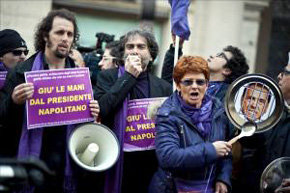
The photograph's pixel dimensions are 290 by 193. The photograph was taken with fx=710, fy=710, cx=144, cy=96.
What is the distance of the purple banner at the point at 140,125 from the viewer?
17.7 feet

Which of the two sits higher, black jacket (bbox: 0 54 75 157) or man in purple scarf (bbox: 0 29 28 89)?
man in purple scarf (bbox: 0 29 28 89)

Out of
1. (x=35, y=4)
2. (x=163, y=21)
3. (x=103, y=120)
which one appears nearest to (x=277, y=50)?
(x=163, y=21)

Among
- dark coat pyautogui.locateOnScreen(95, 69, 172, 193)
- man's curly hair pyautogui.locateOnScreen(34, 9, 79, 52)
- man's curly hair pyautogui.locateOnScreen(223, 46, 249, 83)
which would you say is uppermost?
man's curly hair pyautogui.locateOnScreen(34, 9, 79, 52)

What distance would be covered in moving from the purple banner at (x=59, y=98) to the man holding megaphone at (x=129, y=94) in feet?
0.51

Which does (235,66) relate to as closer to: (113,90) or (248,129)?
(248,129)

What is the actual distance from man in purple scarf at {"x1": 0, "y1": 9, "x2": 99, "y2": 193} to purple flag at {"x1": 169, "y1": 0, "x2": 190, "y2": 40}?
985mm

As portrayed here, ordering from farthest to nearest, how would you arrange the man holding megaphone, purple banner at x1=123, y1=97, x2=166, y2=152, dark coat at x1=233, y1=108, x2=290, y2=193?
dark coat at x1=233, y1=108, x2=290, y2=193 < purple banner at x1=123, y1=97, x2=166, y2=152 < the man holding megaphone

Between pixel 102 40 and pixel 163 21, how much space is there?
15.6 ft

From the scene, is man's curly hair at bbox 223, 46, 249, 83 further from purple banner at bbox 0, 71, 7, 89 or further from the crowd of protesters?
purple banner at bbox 0, 71, 7, 89

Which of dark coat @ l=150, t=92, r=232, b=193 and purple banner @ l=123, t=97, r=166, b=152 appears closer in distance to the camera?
dark coat @ l=150, t=92, r=232, b=193

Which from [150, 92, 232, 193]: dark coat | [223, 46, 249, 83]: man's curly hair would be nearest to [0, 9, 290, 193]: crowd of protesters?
[150, 92, 232, 193]: dark coat

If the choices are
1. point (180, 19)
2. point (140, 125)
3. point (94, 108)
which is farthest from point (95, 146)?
point (180, 19)

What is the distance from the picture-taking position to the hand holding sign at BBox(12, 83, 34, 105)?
A: 4867mm

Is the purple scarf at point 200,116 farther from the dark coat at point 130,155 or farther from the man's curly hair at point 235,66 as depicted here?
the man's curly hair at point 235,66
